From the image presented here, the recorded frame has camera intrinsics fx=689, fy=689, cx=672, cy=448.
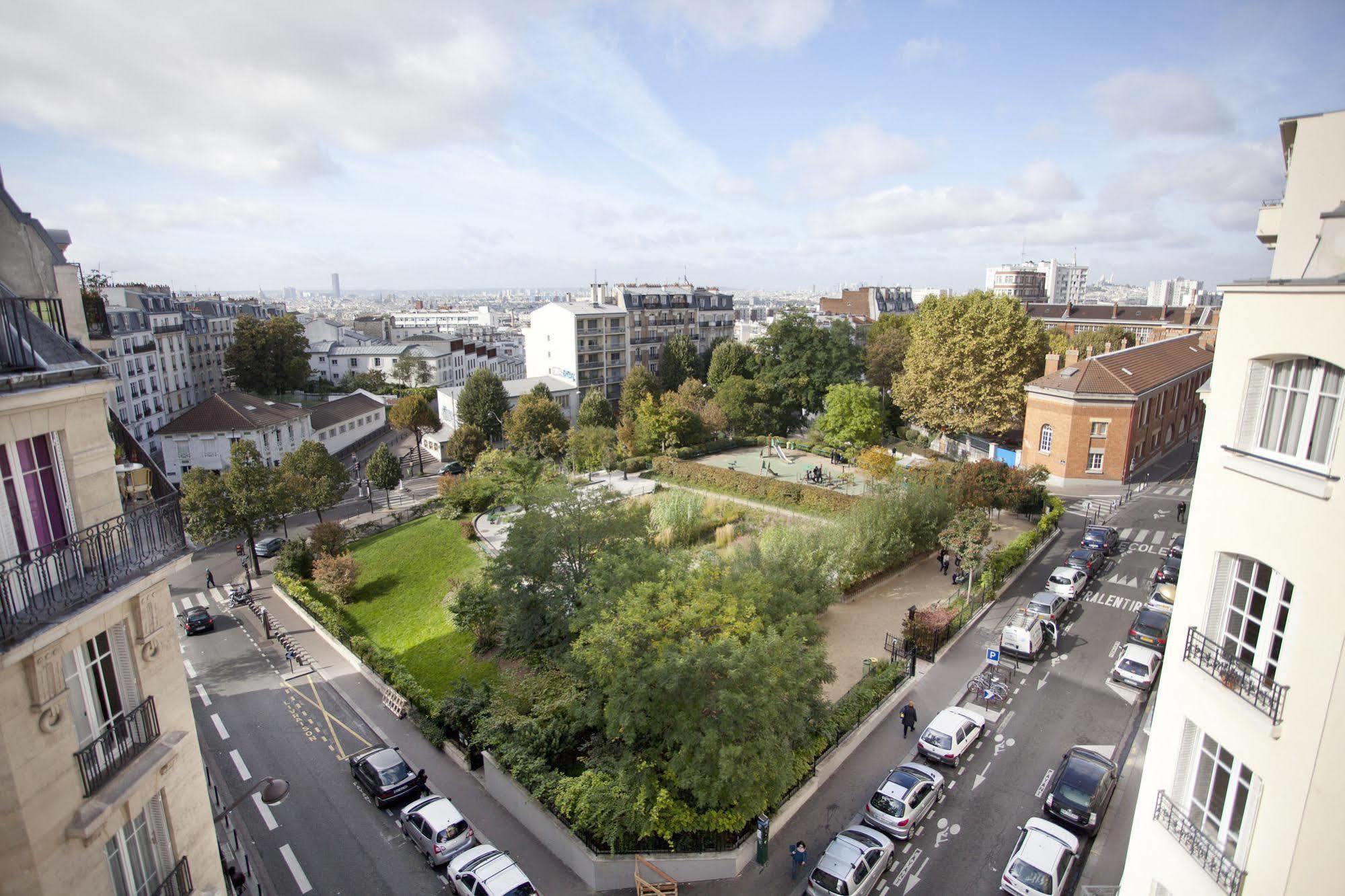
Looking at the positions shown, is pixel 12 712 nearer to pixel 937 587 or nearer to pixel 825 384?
pixel 937 587

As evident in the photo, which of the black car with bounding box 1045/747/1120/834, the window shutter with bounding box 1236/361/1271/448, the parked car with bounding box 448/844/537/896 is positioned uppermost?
the window shutter with bounding box 1236/361/1271/448

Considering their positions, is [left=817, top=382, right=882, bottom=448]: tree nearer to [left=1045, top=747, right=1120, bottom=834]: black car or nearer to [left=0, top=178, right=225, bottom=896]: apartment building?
[left=1045, top=747, right=1120, bottom=834]: black car

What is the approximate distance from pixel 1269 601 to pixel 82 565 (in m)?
11.8

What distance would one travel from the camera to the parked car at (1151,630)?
68.4ft

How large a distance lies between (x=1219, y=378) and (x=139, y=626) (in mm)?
11981

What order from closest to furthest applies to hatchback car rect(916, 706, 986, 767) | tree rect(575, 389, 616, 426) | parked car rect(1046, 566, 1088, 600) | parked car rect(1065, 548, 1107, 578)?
1. hatchback car rect(916, 706, 986, 767)
2. parked car rect(1046, 566, 1088, 600)
3. parked car rect(1065, 548, 1107, 578)
4. tree rect(575, 389, 616, 426)

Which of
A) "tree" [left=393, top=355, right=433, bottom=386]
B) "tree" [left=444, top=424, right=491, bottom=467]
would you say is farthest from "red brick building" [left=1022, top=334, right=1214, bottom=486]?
"tree" [left=393, top=355, right=433, bottom=386]

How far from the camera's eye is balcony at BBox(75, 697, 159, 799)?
21.6 ft

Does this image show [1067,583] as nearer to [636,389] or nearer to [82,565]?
[82,565]

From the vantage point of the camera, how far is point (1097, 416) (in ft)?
127

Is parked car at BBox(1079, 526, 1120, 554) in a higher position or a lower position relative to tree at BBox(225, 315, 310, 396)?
lower

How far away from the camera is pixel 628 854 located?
1356cm

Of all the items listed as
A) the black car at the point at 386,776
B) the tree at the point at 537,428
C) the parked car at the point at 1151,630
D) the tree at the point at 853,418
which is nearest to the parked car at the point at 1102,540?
the parked car at the point at 1151,630

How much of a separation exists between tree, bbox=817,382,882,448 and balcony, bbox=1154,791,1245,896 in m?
36.7
